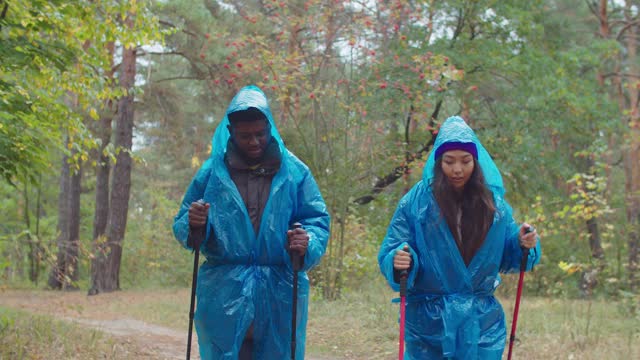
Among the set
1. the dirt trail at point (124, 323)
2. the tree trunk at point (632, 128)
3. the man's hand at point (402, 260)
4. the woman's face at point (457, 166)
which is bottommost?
the dirt trail at point (124, 323)

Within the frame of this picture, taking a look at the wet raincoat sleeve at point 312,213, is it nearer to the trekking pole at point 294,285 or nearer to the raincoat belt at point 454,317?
the trekking pole at point 294,285

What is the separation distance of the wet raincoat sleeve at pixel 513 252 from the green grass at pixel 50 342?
16.5ft

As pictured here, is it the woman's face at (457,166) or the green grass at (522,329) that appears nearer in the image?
the woman's face at (457,166)

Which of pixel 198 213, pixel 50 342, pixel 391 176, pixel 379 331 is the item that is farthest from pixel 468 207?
pixel 391 176

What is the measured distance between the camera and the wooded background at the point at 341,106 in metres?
7.36

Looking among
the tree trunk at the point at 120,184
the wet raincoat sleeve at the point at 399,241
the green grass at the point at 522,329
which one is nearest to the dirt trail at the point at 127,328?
the green grass at the point at 522,329

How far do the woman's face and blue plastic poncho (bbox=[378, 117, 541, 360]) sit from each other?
3.1 inches

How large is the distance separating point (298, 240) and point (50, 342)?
5258mm

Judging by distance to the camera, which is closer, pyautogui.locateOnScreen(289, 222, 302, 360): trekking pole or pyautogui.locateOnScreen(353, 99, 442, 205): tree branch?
pyautogui.locateOnScreen(289, 222, 302, 360): trekking pole

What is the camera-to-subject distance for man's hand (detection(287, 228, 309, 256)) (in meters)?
3.65

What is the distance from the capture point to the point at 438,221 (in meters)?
3.66

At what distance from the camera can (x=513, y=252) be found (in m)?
3.77

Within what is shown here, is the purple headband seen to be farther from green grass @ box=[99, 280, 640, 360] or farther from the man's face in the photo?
green grass @ box=[99, 280, 640, 360]

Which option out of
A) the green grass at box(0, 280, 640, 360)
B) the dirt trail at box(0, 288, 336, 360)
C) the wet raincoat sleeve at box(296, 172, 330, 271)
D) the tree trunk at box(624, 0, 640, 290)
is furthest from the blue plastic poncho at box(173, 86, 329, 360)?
the tree trunk at box(624, 0, 640, 290)
